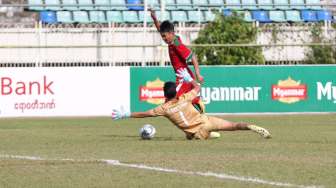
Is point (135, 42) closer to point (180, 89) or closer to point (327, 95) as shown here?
point (327, 95)

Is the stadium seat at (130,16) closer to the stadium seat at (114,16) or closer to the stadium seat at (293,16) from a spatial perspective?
the stadium seat at (114,16)

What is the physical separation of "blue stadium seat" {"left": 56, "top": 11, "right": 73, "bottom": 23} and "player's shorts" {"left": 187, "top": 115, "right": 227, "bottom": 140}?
830 inches

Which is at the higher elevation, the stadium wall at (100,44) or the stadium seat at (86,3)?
the stadium seat at (86,3)

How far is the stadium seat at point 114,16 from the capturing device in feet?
117

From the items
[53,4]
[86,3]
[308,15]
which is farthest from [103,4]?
[308,15]

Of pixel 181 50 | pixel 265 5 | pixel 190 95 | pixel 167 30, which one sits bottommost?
pixel 190 95

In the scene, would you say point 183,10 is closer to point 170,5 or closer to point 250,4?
point 170,5

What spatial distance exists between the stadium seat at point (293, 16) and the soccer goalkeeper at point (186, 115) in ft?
80.1

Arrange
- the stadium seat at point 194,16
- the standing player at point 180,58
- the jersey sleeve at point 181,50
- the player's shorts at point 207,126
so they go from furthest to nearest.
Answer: the stadium seat at point 194,16
the jersey sleeve at point 181,50
the standing player at point 180,58
the player's shorts at point 207,126

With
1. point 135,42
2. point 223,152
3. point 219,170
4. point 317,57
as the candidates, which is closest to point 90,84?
point 135,42

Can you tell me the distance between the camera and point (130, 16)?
36062 millimetres

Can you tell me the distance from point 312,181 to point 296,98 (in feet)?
61.2

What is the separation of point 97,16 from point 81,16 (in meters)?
0.64

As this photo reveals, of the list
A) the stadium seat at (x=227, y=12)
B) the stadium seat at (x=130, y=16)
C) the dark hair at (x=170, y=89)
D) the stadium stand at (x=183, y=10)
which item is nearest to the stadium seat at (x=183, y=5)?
the stadium stand at (x=183, y=10)
